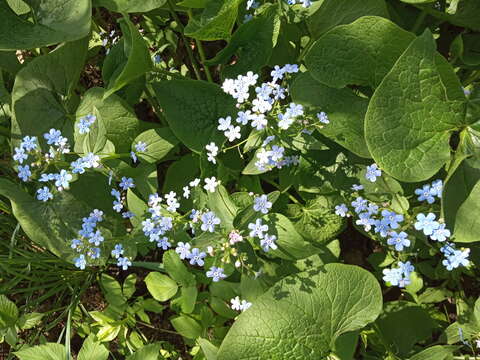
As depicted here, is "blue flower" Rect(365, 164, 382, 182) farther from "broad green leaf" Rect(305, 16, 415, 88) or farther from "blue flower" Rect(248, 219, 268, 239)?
"blue flower" Rect(248, 219, 268, 239)

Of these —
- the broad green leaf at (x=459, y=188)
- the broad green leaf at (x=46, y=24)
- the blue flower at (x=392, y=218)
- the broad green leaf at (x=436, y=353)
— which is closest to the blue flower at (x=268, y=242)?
the blue flower at (x=392, y=218)

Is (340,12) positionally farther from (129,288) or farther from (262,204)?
(129,288)

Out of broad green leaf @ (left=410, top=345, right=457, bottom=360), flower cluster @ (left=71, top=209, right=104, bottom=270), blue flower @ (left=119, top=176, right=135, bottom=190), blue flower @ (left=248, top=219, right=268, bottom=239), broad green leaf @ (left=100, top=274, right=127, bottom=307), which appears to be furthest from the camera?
broad green leaf @ (left=100, top=274, right=127, bottom=307)

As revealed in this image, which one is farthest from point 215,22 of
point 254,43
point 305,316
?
point 305,316

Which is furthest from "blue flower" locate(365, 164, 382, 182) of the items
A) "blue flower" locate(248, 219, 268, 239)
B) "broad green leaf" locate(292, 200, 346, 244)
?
"blue flower" locate(248, 219, 268, 239)

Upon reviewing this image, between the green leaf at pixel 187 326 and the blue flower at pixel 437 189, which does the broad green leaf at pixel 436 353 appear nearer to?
the blue flower at pixel 437 189

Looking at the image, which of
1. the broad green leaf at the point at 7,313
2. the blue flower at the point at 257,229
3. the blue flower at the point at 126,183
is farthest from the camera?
the broad green leaf at the point at 7,313
